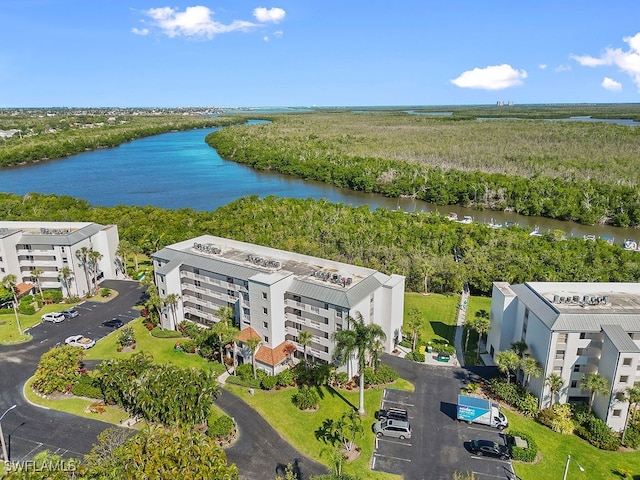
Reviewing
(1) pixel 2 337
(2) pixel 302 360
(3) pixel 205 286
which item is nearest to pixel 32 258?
(1) pixel 2 337

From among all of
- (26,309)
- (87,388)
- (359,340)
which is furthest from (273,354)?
(26,309)

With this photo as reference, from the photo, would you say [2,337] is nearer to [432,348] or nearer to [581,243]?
[432,348]

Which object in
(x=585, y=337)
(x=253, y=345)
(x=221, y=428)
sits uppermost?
(x=585, y=337)

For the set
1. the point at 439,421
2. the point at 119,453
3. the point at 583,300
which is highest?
the point at 583,300

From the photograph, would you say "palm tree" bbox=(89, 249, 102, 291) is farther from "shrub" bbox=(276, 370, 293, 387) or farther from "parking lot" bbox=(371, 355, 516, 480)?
"parking lot" bbox=(371, 355, 516, 480)

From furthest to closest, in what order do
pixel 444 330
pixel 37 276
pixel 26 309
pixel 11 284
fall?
pixel 37 276 < pixel 26 309 < pixel 11 284 < pixel 444 330

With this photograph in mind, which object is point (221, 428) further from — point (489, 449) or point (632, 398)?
point (632, 398)
